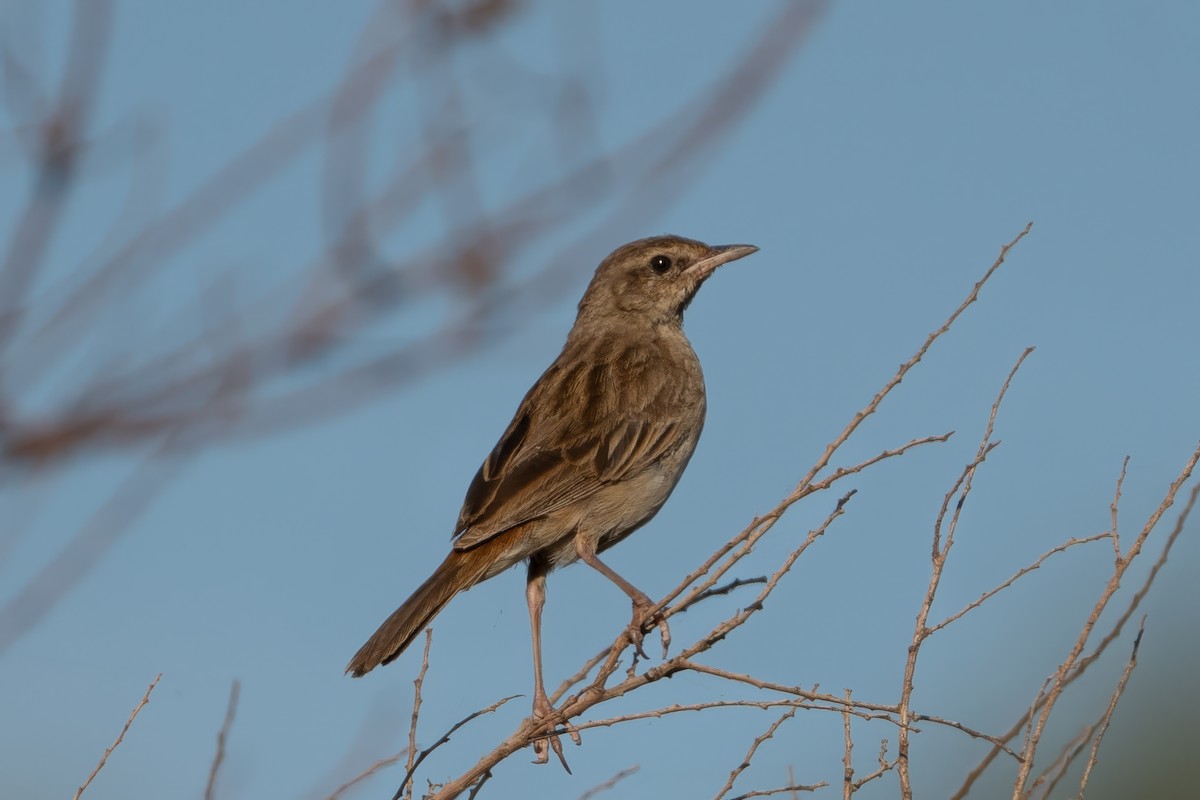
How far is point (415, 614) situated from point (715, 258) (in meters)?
2.93

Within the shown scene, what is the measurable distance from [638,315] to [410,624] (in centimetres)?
263

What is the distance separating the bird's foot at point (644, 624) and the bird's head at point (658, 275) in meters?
2.26

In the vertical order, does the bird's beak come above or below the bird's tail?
above

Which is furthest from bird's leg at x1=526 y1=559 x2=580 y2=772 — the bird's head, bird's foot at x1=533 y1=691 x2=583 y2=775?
the bird's head

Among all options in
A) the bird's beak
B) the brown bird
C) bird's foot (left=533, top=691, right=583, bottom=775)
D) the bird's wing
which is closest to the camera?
bird's foot (left=533, top=691, right=583, bottom=775)

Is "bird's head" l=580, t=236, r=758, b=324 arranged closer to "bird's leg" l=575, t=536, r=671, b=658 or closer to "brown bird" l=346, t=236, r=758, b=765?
"brown bird" l=346, t=236, r=758, b=765

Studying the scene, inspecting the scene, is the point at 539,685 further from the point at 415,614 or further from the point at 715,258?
the point at 715,258

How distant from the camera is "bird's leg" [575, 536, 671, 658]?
540 centimetres

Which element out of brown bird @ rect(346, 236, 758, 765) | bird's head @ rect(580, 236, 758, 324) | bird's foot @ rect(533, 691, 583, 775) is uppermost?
bird's head @ rect(580, 236, 758, 324)

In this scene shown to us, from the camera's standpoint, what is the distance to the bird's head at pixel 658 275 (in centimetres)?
772

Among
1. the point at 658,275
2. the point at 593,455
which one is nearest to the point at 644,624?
the point at 593,455

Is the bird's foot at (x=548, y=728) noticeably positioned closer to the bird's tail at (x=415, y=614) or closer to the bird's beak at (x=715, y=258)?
the bird's tail at (x=415, y=614)

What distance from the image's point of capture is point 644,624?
545 cm

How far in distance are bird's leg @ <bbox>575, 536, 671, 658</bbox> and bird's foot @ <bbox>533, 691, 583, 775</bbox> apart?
1.30 ft
